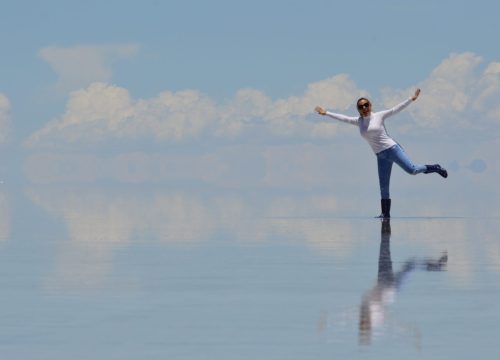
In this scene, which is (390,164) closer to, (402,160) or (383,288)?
(402,160)

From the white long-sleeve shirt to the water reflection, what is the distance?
19.3 feet

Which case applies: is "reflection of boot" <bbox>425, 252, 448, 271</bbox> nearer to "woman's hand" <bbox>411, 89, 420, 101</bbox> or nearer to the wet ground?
the wet ground

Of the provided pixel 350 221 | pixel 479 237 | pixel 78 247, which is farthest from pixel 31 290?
pixel 350 221

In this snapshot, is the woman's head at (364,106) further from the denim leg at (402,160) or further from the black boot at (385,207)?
the black boot at (385,207)

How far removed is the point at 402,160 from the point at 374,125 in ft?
3.53

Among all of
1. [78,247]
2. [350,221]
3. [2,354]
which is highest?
[350,221]

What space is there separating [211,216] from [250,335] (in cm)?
2358

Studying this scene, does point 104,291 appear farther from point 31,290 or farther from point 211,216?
point 211,216

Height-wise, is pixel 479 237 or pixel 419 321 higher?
pixel 479 237

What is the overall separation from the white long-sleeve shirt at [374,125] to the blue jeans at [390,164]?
0.19m

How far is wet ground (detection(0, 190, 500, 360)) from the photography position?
1004 cm

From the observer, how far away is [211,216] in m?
34.1

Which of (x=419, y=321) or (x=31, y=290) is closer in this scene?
(x=419, y=321)

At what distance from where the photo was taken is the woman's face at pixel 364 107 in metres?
26.9
